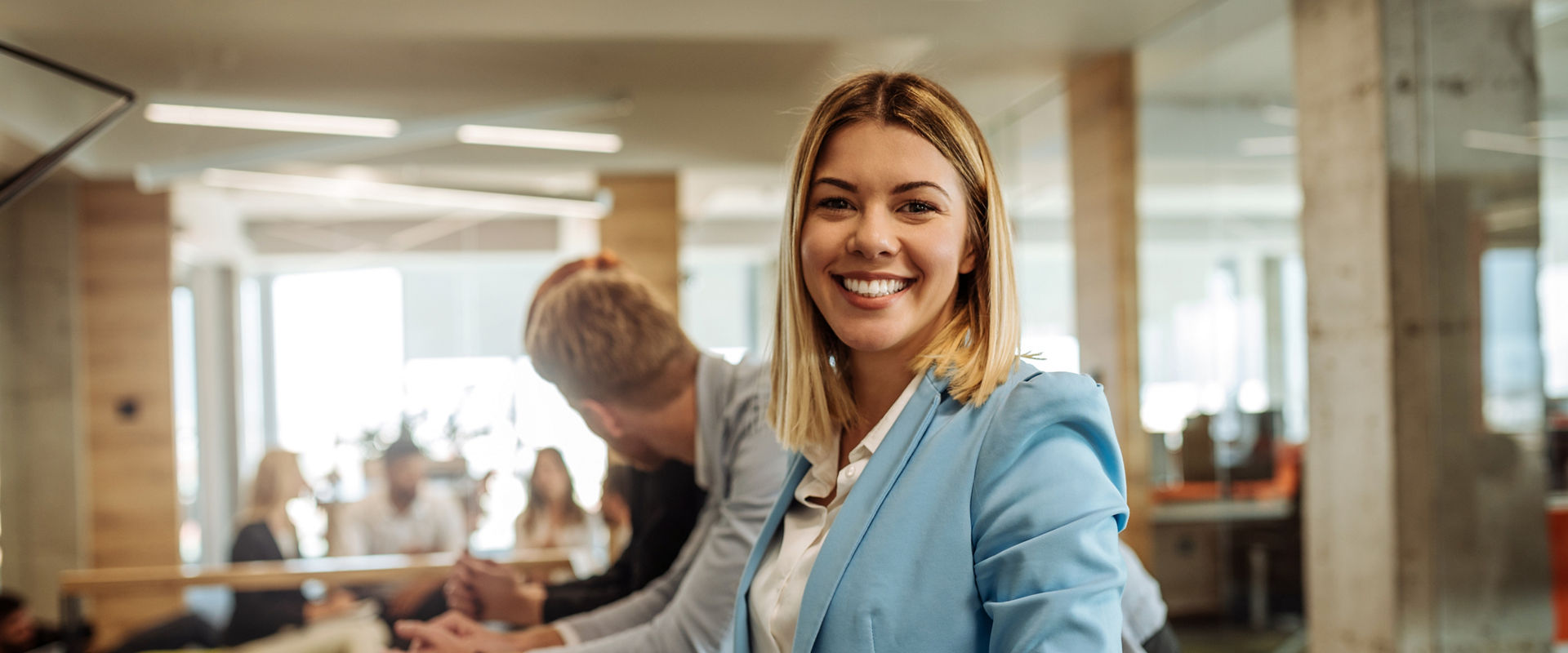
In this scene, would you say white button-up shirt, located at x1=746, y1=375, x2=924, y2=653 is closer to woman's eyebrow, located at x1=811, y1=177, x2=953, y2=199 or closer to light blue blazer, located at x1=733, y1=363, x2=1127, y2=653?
light blue blazer, located at x1=733, y1=363, x2=1127, y2=653

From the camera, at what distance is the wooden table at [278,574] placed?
3.60 m

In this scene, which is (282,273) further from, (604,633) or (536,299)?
(604,633)

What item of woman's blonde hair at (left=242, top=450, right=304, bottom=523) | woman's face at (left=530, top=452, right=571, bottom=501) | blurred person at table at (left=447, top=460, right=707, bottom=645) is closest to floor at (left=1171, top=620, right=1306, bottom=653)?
blurred person at table at (left=447, top=460, right=707, bottom=645)

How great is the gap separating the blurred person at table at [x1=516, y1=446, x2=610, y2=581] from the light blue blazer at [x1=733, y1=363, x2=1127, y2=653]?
8.12ft

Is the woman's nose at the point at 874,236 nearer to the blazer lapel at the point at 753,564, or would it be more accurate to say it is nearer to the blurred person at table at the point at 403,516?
the blazer lapel at the point at 753,564

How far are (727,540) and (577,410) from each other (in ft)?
2.41

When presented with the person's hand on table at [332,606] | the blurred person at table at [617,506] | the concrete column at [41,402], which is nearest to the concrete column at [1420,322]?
the blurred person at table at [617,506]

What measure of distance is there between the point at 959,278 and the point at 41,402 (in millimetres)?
4450

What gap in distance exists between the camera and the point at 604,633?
271 cm

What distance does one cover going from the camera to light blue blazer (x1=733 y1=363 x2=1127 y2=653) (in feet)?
2.98

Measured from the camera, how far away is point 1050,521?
918 millimetres

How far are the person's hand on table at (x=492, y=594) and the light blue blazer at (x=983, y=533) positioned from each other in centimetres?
233

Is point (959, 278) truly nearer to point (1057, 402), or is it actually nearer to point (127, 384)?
point (1057, 402)

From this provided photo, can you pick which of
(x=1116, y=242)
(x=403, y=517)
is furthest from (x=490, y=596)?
(x=1116, y=242)
